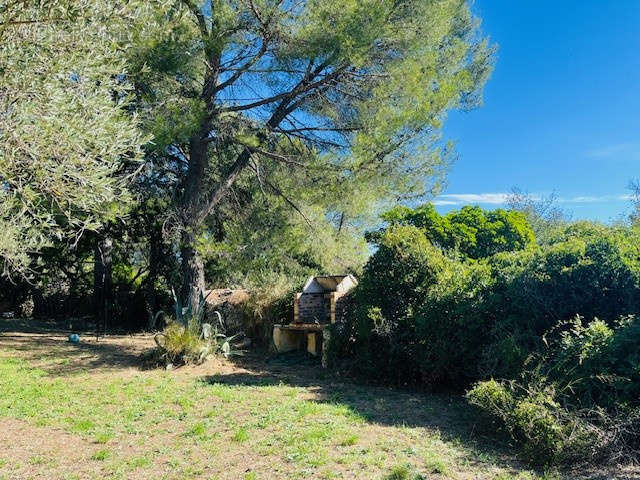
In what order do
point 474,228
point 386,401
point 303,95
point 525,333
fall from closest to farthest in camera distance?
point 525,333 → point 386,401 → point 303,95 → point 474,228

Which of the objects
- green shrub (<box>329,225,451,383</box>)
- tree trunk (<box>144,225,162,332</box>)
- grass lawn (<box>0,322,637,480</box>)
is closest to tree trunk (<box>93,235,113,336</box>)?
tree trunk (<box>144,225,162,332</box>)

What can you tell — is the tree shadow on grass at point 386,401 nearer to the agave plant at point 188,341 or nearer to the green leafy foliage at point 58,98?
the agave plant at point 188,341

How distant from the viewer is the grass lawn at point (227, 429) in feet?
13.2

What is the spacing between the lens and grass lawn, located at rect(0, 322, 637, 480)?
4.01 m

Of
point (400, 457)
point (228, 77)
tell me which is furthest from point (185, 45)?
point (400, 457)

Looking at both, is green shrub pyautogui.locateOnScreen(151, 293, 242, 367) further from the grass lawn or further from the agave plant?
the grass lawn

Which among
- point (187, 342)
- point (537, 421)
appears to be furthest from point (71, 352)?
point (537, 421)

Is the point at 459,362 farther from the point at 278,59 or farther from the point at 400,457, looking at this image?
the point at 278,59

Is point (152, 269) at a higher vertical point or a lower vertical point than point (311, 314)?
higher

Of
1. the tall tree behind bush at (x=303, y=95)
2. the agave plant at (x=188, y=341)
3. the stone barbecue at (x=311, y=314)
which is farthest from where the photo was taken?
the stone barbecue at (x=311, y=314)

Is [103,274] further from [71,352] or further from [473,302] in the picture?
[473,302]

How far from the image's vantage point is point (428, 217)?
884 inches

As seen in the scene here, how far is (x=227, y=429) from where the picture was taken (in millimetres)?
4965

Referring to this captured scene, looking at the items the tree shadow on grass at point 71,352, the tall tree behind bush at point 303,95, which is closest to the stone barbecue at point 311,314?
the tall tree behind bush at point 303,95
